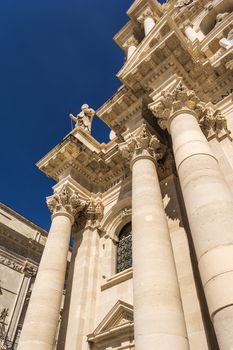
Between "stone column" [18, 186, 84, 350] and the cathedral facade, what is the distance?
37 mm

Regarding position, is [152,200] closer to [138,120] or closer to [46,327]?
[138,120]

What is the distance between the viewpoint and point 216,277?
4914 millimetres

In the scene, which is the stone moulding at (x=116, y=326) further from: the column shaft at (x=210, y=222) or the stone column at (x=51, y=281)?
the column shaft at (x=210, y=222)

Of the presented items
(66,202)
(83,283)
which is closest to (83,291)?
(83,283)

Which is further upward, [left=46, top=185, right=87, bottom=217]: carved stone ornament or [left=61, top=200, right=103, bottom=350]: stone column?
[left=46, top=185, right=87, bottom=217]: carved stone ornament

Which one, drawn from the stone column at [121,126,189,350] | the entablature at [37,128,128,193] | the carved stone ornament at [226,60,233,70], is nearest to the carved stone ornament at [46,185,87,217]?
the entablature at [37,128,128,193]

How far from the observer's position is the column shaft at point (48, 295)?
884 cm

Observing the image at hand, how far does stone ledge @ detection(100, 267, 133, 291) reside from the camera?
32.9ft

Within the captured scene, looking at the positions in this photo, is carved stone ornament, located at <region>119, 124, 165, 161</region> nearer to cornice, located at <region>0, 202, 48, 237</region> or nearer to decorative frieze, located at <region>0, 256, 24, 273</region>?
decorative frieze, located at <region>0, 256, 24, 273</region>

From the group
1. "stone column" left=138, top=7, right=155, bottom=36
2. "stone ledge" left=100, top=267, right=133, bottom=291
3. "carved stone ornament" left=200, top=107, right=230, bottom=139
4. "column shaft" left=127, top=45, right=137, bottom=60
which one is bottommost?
"stone ledge" left=100, top=267, right=133, bottom=291

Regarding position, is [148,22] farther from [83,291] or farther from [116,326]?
[116,326]

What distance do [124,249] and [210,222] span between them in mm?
6564

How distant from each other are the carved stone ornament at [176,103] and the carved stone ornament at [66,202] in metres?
5.28

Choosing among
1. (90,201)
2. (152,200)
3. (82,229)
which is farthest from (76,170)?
(152,200)
